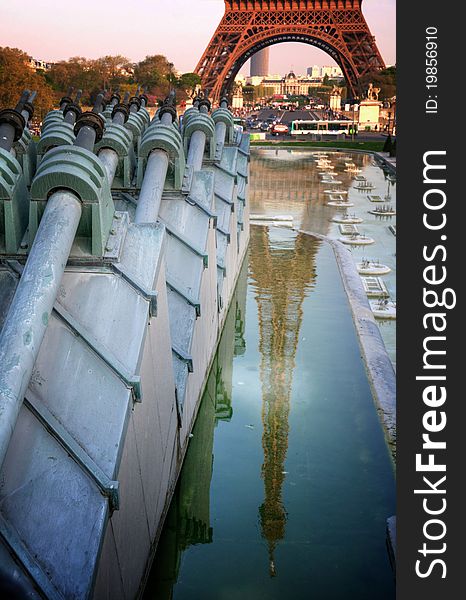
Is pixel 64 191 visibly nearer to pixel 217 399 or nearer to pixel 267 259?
pixel 217 399

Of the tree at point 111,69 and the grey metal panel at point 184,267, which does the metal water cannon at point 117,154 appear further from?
the tree at point 111,69

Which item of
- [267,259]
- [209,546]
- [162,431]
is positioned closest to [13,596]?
[162,431]

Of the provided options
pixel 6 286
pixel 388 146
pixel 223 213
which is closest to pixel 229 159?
pixel 223 213

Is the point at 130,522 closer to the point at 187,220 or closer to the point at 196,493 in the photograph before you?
the point at 196,493

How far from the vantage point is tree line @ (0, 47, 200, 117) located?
50.6 metres

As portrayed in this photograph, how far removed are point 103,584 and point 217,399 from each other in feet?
23.7

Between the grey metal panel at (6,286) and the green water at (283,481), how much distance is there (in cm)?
297

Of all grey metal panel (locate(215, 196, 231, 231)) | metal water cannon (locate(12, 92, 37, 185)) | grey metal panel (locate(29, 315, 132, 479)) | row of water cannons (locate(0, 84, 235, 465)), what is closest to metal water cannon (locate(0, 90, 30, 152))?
row of water cannons (locate(0, 84, 235, 465))

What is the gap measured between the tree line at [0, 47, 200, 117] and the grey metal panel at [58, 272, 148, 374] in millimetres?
15827

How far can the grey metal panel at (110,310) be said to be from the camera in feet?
22.7

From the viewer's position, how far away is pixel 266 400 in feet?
41.3

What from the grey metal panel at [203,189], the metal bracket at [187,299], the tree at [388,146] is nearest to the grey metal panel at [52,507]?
the metal bracket at [187,299]

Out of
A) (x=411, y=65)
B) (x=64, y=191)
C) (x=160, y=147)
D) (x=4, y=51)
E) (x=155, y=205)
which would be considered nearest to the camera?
(x=411, y=65)

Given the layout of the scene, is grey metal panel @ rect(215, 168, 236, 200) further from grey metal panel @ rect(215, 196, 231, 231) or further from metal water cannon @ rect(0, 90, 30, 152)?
metal water cannon @ rect(0, 90, 30, 152)
